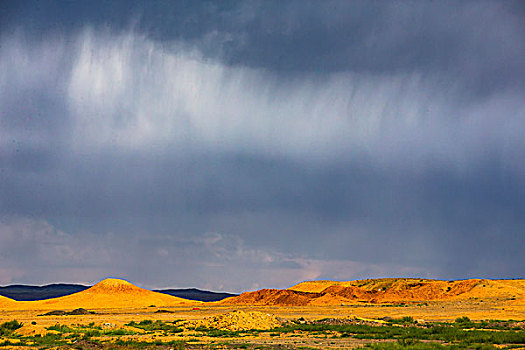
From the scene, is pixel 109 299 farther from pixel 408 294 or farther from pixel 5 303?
pixel 408 294

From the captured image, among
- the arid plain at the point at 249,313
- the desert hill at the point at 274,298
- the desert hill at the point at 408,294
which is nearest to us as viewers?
the arid plain at the point at 249,313

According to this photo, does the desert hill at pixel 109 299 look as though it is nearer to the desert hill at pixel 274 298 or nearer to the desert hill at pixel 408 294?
the desert hill at pixel 274 298

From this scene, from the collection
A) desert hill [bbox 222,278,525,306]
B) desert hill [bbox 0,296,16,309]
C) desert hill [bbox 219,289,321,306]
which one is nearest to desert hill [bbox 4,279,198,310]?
desert hill [bbox 0,296,16,309]

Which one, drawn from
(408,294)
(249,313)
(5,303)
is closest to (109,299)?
(5,303)

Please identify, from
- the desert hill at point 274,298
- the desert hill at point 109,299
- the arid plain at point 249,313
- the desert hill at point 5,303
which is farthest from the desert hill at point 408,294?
the desert hill at point 5,303

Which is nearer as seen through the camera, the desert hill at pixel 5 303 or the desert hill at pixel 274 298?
the desert hill at pixel 274 298

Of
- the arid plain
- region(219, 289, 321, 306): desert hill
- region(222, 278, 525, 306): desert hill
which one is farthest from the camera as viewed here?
region(219, 289, 321, 306): desert hill

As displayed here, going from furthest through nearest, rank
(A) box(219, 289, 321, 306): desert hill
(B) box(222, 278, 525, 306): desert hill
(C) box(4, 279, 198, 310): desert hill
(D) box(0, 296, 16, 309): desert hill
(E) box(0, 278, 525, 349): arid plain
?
1. (C) box(4, 279, 198, 310): desert hill
2. (D) box(0, 296, 16, 309): desert hill
3. (A) box(219, 289, 321, 306): desert hill
4. (B) box(222, 278, 525, 306): desert hill
5. (E) box(0, 278, 525, 349): arid plain

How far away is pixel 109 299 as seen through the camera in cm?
14000

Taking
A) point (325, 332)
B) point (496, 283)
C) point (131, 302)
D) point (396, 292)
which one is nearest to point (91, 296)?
point (131, 302)

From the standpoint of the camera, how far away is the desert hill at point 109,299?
5015 inches

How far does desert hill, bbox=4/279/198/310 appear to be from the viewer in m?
127

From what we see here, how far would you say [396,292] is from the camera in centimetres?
13100

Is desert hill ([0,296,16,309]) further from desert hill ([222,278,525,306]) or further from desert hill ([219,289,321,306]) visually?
desert hill ([222,278,525,306])
